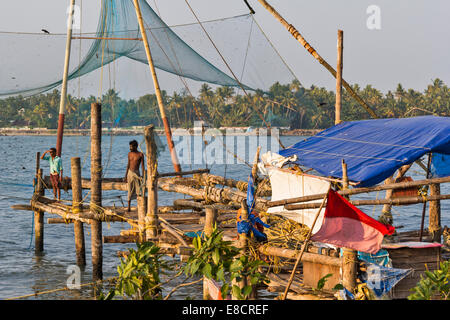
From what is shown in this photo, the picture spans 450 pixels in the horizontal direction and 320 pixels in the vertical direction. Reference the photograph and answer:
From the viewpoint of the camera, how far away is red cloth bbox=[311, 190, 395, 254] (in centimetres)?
756

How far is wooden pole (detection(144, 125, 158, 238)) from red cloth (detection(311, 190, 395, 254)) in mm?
3673

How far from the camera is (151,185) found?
1049 cm

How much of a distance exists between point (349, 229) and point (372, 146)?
3.22 metres

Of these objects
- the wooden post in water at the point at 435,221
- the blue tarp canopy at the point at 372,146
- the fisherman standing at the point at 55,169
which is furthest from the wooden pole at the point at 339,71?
the fisherman standing at the point at 55,169

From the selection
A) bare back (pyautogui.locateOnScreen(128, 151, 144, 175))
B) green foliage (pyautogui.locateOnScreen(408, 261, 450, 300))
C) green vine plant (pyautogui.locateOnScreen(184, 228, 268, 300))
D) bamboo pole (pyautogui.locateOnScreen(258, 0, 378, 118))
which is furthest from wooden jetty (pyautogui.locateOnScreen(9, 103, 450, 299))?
bamboo pole (pyautogui.locateOnScreen(258, 0, 378, 118))

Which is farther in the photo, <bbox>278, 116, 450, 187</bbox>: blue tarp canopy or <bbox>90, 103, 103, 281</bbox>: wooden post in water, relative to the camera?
<bbox>90, 103, 103, 281</bbox>: wooden post in water

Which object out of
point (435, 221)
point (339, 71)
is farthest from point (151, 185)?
point (435, 221)

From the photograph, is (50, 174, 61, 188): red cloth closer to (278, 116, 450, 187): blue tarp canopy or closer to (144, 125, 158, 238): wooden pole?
(144, 125, 158, 238): wooden pole

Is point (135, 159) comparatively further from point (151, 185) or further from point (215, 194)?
point (151, 185)

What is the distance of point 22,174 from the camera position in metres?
52.7

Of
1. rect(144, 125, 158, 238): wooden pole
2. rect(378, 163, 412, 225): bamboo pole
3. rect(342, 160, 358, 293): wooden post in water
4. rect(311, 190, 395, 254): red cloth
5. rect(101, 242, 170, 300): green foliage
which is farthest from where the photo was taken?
rect(378, 163, 412, 225): bamboo pole

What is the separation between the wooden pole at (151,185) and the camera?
1042 cm
